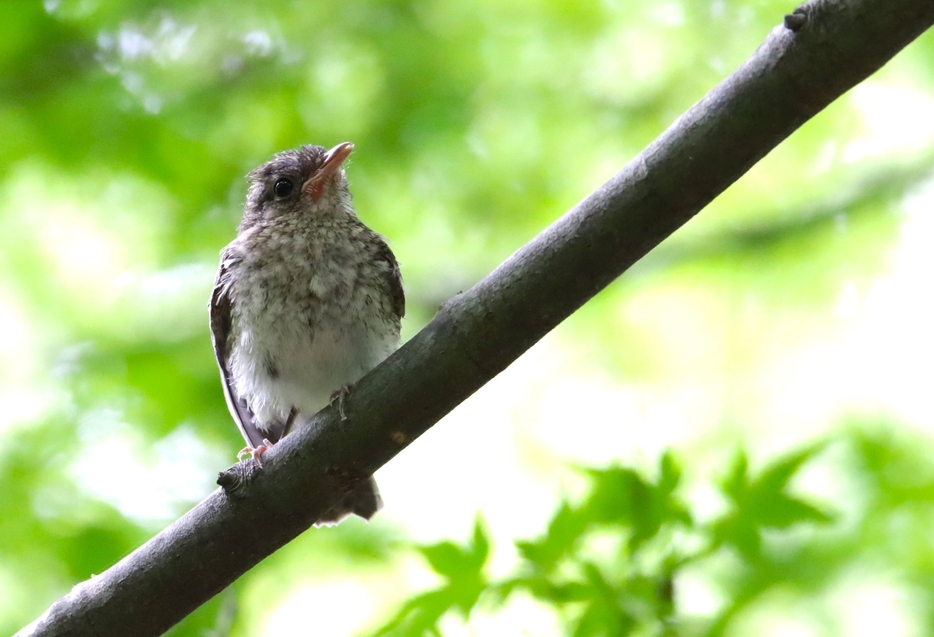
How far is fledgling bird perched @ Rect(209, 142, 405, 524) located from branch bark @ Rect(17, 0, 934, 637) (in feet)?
3.42

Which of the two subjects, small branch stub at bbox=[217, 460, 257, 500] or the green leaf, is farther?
small branch stub at bbox=[217, 460, 257, 500]

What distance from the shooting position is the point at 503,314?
9.04 feet

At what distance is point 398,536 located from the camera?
5.50 metres

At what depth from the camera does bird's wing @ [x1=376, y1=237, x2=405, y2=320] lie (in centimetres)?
450

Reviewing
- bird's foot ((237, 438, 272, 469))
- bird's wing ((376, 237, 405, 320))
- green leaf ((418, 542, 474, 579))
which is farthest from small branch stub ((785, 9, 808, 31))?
bird's wing ((376, 237, 405, 320))

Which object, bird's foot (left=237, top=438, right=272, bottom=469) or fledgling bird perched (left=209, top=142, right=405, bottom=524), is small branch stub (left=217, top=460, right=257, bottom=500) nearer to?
bird's foot (left=237, top=438, right=272, bottom=469)

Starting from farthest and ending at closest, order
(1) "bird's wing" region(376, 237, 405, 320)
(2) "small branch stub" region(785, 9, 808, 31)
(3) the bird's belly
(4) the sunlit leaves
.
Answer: (1) "bird's wing" region(376, 237, 405, 320) < (3) the bird's belly < (4) the sunlit leaves < (2) "small branch stub" region(785, 9, 808, 31)

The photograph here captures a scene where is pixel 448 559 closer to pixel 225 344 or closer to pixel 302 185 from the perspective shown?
pixel 225 344

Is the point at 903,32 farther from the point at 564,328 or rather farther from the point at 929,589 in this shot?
the point at 564,328

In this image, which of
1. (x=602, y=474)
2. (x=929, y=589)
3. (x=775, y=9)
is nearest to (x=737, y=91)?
(x=602, y=474)

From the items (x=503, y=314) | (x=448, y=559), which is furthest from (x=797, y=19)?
(x=448, y=559)

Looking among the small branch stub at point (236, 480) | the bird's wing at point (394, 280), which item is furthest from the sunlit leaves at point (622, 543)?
the bird's wing at point (394, 280)

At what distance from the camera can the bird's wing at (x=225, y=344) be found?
4.58 meters

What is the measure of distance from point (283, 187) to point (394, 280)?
2.63 feet
